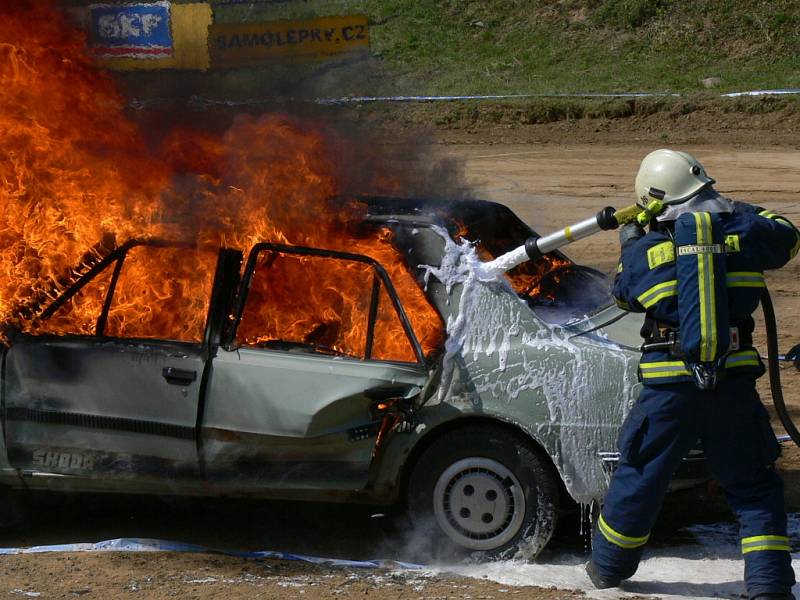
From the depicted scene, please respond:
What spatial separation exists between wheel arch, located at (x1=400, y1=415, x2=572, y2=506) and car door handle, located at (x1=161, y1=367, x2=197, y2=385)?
3.59ft

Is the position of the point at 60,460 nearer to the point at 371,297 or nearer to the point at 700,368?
the point at 371,297

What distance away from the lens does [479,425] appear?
5.88 metres

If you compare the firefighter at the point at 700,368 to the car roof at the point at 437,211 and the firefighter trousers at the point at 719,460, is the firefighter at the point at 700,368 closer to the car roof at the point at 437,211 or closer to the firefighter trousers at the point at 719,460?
the firefighter trousers at the point at 719,460

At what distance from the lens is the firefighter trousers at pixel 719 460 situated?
17.4ft

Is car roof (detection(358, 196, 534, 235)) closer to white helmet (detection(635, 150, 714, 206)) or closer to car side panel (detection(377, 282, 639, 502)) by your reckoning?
car side panel (detection(377, 282, 639, 502))

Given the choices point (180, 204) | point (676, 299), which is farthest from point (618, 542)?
point (180, 204)

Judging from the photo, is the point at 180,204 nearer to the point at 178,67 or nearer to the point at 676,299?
the point at 676,299

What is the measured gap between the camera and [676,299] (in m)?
5.32

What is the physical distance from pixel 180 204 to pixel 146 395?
969mm

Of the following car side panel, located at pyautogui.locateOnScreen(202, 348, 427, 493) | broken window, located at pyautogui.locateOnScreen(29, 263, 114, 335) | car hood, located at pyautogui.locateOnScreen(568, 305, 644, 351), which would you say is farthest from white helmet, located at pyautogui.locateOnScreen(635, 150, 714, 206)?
broken window, located at pyautogui.locateOnScreen(29, 263, 114, 335)

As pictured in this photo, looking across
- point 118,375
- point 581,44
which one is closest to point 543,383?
point 118,375

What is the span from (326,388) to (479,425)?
0.74 metres

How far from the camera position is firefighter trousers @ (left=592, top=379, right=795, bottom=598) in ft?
17.4

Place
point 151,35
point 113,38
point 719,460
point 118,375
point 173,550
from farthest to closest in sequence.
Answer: point 151,35 < point 113,38 < point 173,550 < point 118,375 < point 719,460
